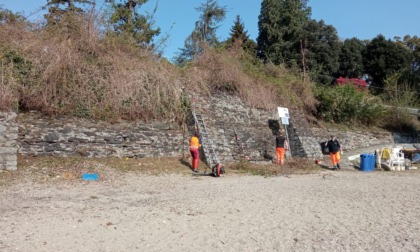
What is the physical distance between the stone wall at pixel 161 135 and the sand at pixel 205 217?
2135 mm

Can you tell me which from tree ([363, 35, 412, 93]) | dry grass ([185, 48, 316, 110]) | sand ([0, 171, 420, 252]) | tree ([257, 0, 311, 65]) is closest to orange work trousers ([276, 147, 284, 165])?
dry grass ([185, 48, 316, 110])

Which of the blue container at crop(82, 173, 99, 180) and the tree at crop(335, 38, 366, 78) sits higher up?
the tree at crop(335, 38, 366, 78)

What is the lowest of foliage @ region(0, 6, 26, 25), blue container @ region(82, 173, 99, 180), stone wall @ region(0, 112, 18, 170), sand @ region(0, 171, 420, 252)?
sand @ region(0, 171, 420, 252)

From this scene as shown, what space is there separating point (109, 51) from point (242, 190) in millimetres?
8304

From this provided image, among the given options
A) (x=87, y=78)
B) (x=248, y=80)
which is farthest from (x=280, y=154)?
(x=87, y=78)

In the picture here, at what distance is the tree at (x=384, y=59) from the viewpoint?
34.6 m

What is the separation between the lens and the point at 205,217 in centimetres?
618

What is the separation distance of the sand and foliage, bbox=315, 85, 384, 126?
1097 cm

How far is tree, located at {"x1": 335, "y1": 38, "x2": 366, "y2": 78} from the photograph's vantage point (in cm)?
3340

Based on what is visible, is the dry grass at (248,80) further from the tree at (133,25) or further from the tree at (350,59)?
the tree at (350,59)

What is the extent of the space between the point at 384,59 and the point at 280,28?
10.8 metres

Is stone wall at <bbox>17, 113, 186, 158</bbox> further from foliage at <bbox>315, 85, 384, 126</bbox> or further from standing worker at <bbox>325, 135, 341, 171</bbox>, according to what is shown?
foliage at <bbox>315, 85, 384, 126</bbox>

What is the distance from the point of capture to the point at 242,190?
29.2 feet

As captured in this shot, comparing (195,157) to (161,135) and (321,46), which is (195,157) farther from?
(321,46)
